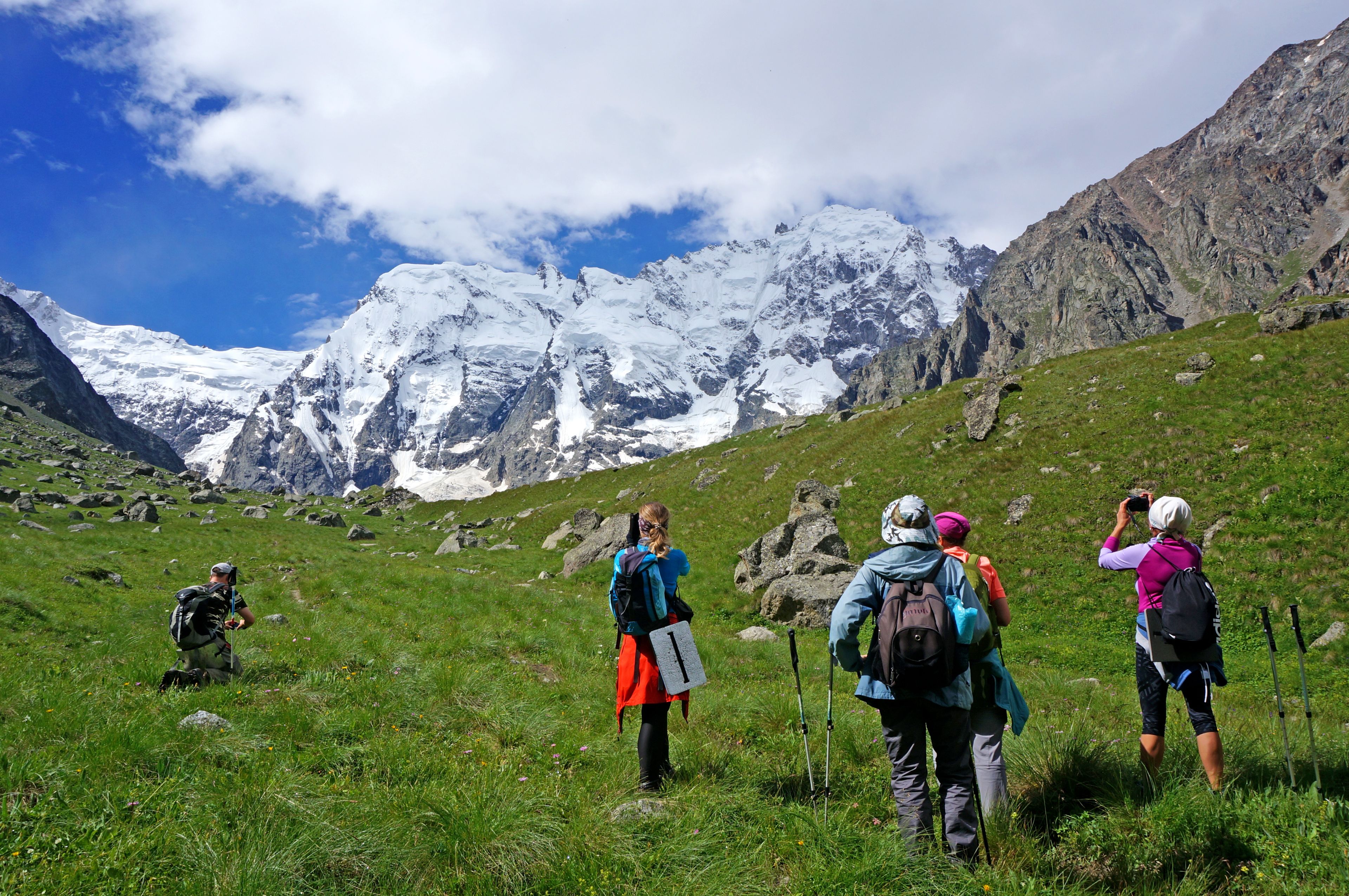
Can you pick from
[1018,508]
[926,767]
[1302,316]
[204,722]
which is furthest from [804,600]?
[1302,316]

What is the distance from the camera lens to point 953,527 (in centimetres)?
621

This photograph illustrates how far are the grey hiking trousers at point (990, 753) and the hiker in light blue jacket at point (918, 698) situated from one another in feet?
2.29

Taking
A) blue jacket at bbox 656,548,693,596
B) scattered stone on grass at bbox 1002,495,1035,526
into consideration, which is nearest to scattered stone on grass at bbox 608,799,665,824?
blue jacket at bbox 656,548,693,596

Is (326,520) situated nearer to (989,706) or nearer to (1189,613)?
(989,706)

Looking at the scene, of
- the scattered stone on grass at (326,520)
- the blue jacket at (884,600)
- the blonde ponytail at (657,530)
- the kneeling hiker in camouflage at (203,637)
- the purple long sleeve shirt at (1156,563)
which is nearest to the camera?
the blue jacket at (884,600)

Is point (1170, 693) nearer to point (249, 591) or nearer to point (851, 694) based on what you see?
point (851, 694)

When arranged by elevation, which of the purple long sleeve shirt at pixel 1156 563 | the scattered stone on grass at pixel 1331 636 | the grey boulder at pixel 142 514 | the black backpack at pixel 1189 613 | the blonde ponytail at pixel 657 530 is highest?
the grey boulder at pixel 142 514

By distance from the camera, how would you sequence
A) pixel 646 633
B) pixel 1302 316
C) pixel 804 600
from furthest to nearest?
Answer: pixel 1302 316, pixel 804 600, pixel 646 633

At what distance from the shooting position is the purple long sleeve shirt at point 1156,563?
20.6ft

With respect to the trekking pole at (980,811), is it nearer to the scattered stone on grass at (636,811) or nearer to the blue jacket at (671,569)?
the scattered stone on grass at (636,811)

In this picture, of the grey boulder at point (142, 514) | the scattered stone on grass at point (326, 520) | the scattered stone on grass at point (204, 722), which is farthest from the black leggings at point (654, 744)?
the scattered stone on grass at point (326, 520)

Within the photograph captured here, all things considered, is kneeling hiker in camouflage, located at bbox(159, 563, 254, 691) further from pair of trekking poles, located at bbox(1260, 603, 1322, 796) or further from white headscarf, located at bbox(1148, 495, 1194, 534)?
pair of trekking poles, located at bbox(1260, 603, 1322, 796)

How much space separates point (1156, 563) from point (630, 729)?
20.2 ft

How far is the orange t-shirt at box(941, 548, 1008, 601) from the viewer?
5.96 m
